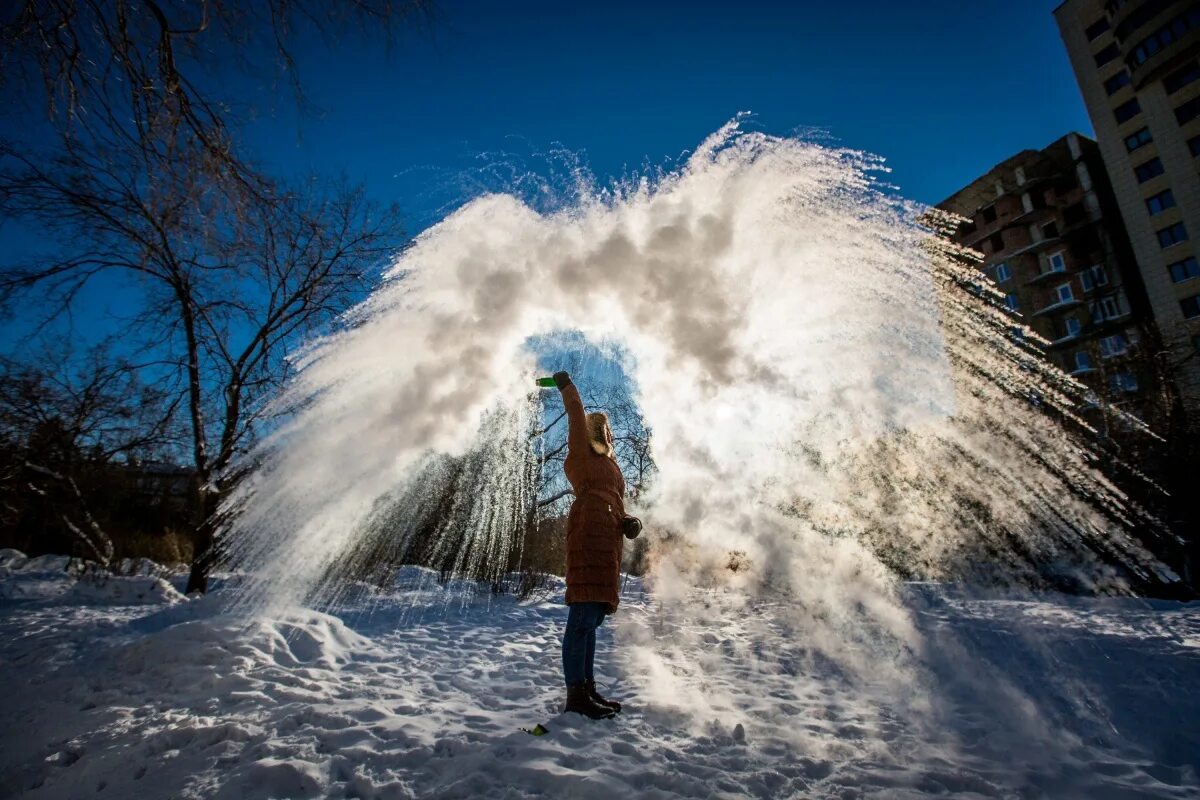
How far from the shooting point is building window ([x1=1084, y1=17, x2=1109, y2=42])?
35844 mm

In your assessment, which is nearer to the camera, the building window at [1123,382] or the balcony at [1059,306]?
the building window at [1123,382]

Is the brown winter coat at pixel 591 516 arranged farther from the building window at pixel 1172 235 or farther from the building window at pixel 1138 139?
the building window at pixel 1138 139

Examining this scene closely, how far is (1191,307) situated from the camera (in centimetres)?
3083

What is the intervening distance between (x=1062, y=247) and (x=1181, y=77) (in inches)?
440

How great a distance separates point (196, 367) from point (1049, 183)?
55.6 m

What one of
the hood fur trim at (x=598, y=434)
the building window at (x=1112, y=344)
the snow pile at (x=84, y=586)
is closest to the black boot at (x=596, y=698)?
the hood fur trim at (x=598, y=434)

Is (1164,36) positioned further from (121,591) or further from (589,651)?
(121,591)

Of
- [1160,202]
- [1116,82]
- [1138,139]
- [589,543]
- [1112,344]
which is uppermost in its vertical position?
[1116,82]

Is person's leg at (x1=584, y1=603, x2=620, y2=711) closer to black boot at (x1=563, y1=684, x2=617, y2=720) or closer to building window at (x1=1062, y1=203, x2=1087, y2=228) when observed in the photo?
black boot at (x1=563, y1=684, x2=617, y2=720)

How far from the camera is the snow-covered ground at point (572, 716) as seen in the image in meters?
2.68

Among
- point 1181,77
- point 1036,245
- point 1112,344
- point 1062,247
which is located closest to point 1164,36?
point 1181,77

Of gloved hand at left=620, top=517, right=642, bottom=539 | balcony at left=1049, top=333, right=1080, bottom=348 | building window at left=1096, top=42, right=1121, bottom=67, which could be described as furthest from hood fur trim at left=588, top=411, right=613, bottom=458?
building window at left=1096, top=42, right=1121, bottom=67

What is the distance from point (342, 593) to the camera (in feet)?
33.4

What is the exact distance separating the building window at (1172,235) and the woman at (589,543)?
46278 mm
